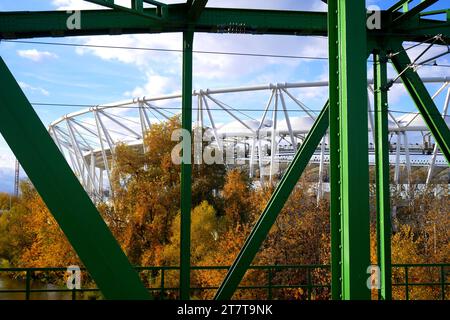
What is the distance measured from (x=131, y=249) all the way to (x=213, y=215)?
5751 millimetres

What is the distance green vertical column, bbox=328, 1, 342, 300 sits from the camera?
11.4 feet

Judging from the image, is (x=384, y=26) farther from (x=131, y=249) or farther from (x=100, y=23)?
(x=131, y=249)

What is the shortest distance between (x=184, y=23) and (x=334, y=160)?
15.3ft

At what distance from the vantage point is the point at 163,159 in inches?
1367

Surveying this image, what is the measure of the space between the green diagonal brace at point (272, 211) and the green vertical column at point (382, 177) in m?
1.64

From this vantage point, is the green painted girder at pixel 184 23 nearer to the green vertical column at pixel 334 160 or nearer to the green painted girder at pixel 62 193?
the green vertical column at pixel 334 160

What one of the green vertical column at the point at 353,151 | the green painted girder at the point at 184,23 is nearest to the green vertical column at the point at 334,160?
the green vertical column at the point at 353,151

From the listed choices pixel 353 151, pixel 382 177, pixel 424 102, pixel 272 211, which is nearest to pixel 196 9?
pixel 272 211

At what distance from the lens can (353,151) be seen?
336cm

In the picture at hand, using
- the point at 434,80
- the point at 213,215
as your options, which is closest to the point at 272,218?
the point at 213,215

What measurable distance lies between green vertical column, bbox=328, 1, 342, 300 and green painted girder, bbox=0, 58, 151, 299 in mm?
1362

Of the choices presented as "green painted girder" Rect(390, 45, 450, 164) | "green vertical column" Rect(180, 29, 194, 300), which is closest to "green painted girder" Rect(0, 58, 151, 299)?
"green vertical column" Rect(180, 29, 194, 300)
